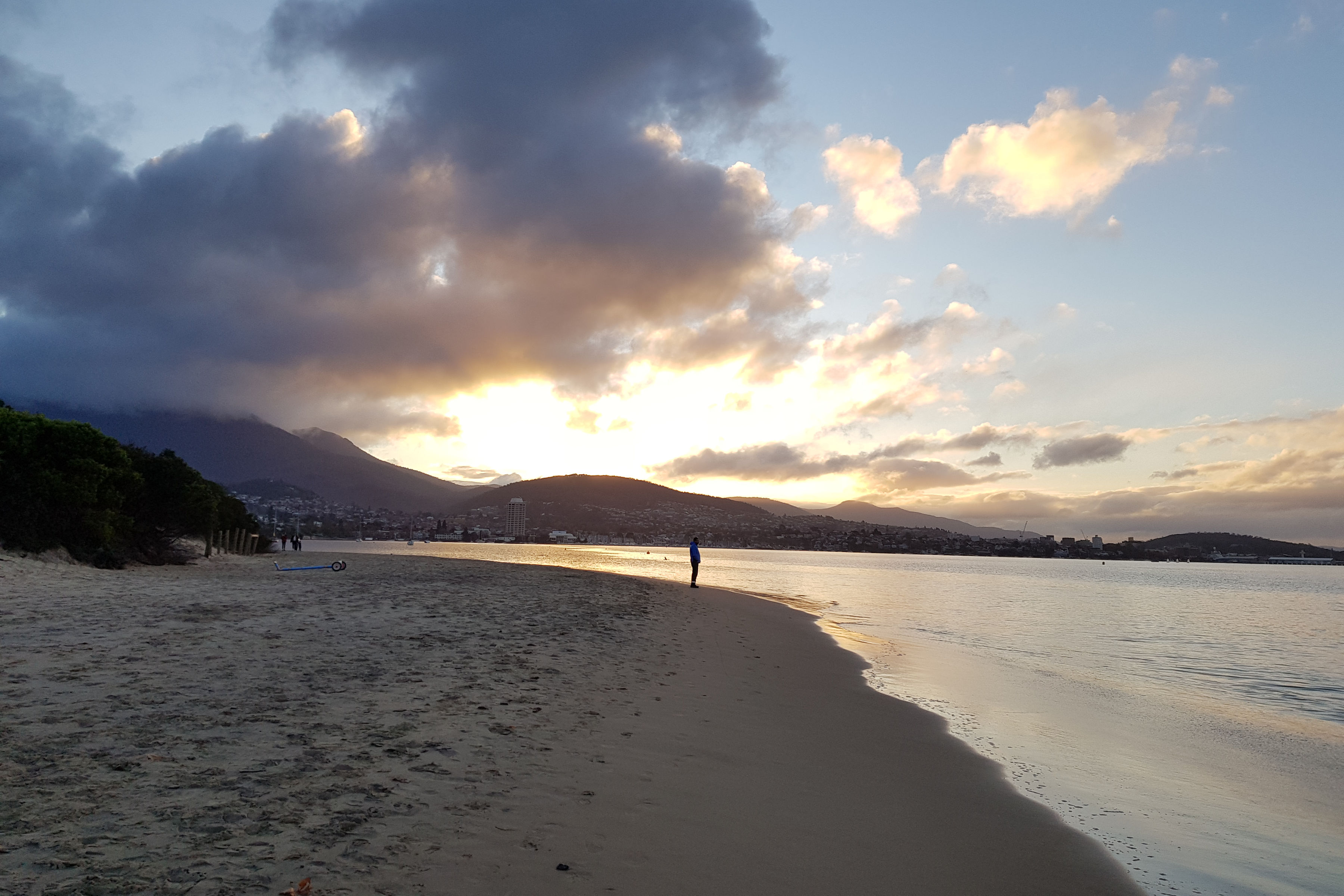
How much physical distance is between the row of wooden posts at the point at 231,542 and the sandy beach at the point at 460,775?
3206 centimetres

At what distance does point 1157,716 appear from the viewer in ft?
45.2

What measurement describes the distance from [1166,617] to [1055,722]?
3518 centimetres

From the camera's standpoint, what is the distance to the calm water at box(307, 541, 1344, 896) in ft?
23.5

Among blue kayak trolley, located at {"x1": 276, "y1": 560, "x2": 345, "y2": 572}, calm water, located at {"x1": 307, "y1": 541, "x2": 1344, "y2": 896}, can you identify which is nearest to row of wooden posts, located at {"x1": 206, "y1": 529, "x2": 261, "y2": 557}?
blue kayak trolley, located at {"x1": 276, "y1": 560, "x2": 345, "y2": 572}

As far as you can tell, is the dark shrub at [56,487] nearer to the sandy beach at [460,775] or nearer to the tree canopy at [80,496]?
the tree canopy at [80,496]

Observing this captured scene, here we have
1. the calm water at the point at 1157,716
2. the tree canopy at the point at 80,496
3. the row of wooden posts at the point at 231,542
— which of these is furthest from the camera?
the row of wooden posts at the point at 231,542

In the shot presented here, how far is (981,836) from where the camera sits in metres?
6.49

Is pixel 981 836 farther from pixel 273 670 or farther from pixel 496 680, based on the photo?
pixel 273 670

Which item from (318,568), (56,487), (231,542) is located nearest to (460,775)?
(56,487)

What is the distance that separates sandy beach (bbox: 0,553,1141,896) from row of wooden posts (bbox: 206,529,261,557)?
3206 centimetres

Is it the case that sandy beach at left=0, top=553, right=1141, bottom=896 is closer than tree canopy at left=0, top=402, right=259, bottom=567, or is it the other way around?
sandy beach at left=0, top=553, right=1141, bottom=896

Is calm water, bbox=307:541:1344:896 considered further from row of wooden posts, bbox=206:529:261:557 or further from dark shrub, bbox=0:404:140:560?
row of wooden posts, bbox=206:529:261:557

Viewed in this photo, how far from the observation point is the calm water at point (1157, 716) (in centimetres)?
717

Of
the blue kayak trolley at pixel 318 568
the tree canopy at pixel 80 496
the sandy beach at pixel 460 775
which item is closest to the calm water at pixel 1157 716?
the sandy beach at pixel 460 775
